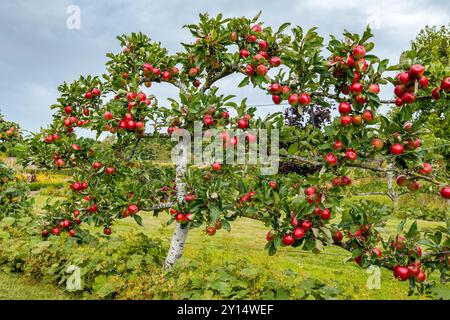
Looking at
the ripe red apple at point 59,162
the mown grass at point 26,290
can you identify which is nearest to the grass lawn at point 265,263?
the mown grass at point 26,290

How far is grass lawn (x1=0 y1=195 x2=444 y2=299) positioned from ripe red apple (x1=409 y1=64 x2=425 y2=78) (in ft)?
5.04

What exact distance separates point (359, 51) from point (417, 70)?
1.63 feet

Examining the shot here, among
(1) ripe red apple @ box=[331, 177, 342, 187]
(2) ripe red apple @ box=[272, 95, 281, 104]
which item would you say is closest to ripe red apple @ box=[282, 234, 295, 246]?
(1) ripe red apple @ box=[331, 177, 342, 187]

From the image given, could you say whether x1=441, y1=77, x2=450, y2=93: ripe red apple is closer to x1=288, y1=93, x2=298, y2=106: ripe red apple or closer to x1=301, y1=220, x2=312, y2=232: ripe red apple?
x1=288, y1=93, x2=298, y2=106: ripe red apple

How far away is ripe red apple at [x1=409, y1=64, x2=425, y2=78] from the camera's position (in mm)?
3039

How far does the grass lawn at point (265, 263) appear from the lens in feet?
16.3

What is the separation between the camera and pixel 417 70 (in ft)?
9.98

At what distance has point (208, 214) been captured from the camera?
3805 mm

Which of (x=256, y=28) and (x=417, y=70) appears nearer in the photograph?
(x=417, y=70)

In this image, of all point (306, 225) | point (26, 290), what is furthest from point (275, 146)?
point (26, 290)

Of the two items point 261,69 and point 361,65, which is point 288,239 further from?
point 261,69

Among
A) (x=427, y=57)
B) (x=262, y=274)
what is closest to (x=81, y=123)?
(x=262, y=274)
